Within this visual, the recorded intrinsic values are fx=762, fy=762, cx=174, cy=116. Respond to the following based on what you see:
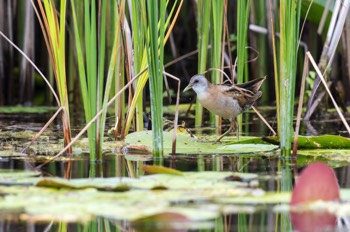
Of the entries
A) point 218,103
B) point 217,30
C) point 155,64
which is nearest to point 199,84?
point 218,103

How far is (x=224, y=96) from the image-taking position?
5.43m

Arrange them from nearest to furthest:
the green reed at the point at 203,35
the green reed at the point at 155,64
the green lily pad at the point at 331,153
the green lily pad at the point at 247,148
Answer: the green reed at the point at 155,64, the green lily pad at the point at 331,153, the green lily pad at the point at 247,148, the green reed at the point at 203,35

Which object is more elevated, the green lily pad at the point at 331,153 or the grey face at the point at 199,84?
the grey face at the point at 199,84

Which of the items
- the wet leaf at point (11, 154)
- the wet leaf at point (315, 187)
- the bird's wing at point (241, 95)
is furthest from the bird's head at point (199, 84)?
the wet leaf at point (315, 187)

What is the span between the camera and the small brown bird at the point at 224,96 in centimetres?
542

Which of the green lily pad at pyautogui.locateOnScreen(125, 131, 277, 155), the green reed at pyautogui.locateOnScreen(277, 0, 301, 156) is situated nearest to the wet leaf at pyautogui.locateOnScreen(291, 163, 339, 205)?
the green reed at pyautogui.locateOnScreen(277, 0, 301, 156)

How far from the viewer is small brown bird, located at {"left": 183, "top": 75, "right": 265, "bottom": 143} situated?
5.42m

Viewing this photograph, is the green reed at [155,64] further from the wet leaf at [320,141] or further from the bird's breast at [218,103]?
the bird's breast at [218,103]

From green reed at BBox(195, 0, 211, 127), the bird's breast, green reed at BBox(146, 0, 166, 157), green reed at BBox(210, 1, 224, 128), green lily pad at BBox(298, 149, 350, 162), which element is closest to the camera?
green reed at BBox(146, 0, 166, 157)

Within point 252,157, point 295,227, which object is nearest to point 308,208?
point 295,227

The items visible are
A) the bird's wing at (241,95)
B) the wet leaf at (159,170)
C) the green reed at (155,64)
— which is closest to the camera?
the wet leaf at (159,170)

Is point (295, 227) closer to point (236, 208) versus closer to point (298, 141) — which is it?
point (236, 208)

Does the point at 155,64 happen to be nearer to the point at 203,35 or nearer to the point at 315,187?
the point at 315,187

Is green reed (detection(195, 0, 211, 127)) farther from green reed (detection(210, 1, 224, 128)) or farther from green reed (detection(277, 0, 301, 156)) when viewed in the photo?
green reed (detection(277, 0, 301, 156))
